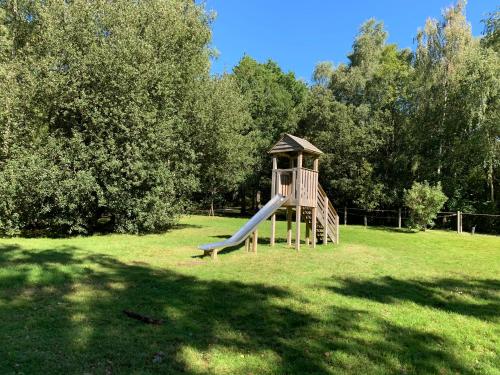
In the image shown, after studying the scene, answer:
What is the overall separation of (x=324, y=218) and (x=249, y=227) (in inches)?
149

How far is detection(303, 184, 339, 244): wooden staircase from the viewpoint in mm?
15328

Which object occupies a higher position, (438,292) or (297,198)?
(297,198)

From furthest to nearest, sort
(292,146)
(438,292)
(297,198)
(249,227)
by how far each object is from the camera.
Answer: (292,146)
(297,198)
(249,227)
(438,292)

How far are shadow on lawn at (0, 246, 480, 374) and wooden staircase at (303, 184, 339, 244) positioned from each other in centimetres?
780

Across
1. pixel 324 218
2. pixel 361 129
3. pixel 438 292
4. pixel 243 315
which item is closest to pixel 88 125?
pixel 324 218

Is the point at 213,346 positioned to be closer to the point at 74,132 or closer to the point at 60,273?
the point at 60,273

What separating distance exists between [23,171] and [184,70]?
8308 millimetres

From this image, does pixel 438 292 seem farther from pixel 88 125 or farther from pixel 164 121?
pixel 88 125

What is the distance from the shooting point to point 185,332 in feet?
17.3

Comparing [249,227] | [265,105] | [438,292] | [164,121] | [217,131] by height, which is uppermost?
[265,105]

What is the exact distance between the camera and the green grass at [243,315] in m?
4.46

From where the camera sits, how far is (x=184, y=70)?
19547 millimetres

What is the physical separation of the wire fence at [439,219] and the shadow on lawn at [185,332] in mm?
18957

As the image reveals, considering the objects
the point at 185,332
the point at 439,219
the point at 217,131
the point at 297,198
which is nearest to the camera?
the point at 185,332
